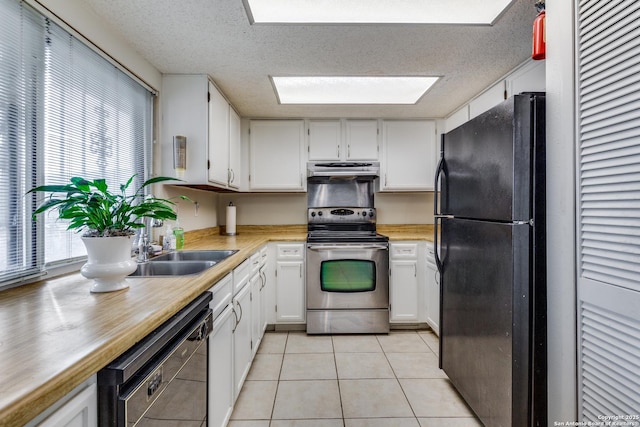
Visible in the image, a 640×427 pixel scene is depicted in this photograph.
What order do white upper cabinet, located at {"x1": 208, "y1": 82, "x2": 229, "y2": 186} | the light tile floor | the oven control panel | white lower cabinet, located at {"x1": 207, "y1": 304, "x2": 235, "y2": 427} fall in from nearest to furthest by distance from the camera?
white lower cabinet, located at {"x1": 207, "y1": 304, "x2": 235, "y2": 427} → the light tile floor → white upper cabinet, located at {"x1": 208, "y1": 82, "x2": 229, "y2": 186} → the oven control panel

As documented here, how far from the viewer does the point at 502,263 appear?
1377 mm

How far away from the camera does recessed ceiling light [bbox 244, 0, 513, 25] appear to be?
163 centimetres

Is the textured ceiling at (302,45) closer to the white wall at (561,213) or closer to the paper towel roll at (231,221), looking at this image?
the white wall at (561,213)

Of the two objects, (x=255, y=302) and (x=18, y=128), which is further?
(x=255, y=302)

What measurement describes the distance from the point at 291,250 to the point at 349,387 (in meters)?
1.30

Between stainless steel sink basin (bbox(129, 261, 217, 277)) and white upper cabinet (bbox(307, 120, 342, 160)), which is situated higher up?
white upper cabinet (bbox(307, 120, 342, 160))

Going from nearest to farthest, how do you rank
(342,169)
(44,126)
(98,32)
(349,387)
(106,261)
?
(106,261) → (44,126) → (98,32) → (349,387) → (342,169)

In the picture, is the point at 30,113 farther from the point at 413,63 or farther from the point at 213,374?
the point at 413,63

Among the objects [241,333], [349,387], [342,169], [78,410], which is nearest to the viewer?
[78,410]

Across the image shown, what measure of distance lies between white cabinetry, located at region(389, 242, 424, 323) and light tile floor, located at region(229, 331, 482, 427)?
24cm

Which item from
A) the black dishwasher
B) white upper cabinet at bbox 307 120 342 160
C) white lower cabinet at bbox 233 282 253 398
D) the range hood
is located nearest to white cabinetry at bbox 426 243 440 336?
the range hood

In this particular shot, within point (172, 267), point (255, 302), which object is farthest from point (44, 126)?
point (255, 302)

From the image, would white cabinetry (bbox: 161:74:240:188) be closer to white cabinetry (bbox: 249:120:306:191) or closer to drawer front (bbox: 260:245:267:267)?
drawer front (bbox: 260:245:267:267)

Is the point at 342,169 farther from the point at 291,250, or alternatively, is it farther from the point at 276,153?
the point at 291,250
